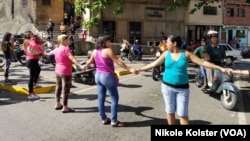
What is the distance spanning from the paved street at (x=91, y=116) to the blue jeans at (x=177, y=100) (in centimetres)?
91

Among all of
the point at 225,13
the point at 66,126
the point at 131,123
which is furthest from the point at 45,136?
the point at 225,13

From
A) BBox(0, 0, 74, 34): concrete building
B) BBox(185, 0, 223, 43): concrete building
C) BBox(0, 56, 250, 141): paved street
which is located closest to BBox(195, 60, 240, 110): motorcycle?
BBox(0, 56, 250, 141): paved street

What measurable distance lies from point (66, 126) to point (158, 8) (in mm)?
29687

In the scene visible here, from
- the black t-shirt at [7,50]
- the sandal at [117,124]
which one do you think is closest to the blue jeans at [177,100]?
the sandal at [117,124]

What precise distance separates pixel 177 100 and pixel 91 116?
2.73 m

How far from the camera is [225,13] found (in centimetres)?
4550

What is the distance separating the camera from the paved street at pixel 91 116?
21.4 ft

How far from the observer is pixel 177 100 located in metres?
5.68

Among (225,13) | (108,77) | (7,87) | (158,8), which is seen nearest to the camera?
(108,77)

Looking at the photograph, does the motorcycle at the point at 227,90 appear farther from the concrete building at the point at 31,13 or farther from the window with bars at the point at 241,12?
the window with bars at the point at 241,12

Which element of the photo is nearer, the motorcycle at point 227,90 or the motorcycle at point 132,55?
the motorcycle at point 227,90

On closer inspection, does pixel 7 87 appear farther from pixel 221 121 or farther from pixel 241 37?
pixel 241 37

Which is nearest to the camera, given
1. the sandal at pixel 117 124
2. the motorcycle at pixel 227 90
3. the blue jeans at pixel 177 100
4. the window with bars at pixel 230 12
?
the blue jeans at pixel 177 100

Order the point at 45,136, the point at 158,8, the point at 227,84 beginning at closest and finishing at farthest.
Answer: the point at 45,136 < the point at 227,84 < the point at 158,8
